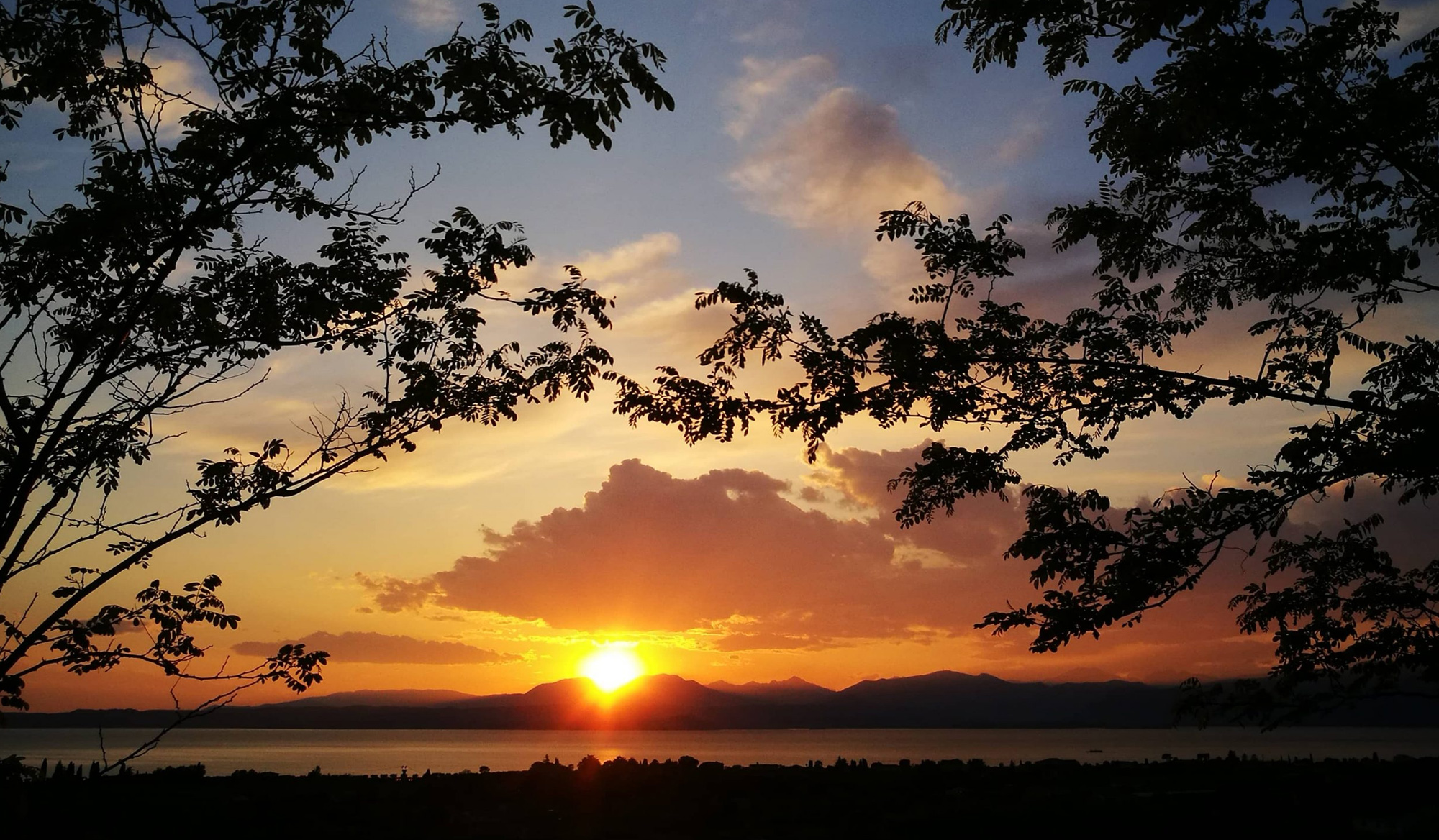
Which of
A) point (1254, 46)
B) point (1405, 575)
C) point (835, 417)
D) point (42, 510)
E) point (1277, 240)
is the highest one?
point (1254, 46)

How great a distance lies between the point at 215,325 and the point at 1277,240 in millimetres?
14851

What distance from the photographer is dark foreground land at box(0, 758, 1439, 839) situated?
10.7 metres

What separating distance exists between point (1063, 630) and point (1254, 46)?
25.2ft

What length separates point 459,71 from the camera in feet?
32.7

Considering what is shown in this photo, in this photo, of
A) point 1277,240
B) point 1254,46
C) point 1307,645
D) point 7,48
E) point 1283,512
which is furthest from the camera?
point 1277,240

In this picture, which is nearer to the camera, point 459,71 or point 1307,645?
point 459,71

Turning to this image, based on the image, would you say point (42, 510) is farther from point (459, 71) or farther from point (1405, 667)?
point (1405, 667)

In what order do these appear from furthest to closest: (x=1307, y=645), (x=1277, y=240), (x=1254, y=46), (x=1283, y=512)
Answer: (x=1277, y=240), (x=1307, y=645), (x=1283, y=512), (x=1254, y=46)

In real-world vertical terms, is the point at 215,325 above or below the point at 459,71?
below

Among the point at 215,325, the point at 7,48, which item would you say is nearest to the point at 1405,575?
the point at 215,325

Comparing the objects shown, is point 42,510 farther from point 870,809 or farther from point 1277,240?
point 1277,240

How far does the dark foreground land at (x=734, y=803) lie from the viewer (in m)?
10.7

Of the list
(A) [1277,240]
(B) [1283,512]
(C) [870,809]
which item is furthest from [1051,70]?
(C) [870,809]

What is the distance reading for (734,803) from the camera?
13.2m
